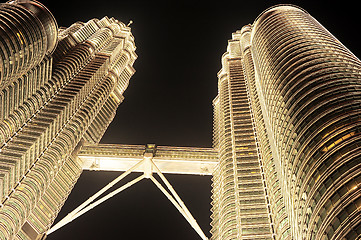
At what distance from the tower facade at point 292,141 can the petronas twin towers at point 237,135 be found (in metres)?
0.15

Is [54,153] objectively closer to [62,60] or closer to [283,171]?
[62,60]

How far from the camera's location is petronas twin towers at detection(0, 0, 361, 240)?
43594 mm

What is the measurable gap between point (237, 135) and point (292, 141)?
1412 inches

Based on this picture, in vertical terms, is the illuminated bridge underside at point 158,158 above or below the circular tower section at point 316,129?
above

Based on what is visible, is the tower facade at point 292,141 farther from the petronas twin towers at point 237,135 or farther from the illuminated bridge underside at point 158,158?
the illuminated bridge underside at point 158,158

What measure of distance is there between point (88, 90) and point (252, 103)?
42919 millimetres

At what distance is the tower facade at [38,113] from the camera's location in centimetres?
7289

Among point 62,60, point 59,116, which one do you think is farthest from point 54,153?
point 62,60

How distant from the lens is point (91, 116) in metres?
110

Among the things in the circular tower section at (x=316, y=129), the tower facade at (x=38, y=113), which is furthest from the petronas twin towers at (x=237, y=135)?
the tower facade at (x=38, y=113)

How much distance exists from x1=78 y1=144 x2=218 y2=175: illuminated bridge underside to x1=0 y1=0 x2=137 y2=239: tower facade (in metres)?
3.83

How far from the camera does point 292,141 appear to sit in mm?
50438

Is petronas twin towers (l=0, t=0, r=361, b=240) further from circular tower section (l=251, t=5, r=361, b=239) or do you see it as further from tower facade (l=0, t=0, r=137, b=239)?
tower facade (l=0, t=0, r=137, b=239)

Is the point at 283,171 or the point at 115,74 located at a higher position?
the point at 115,74
